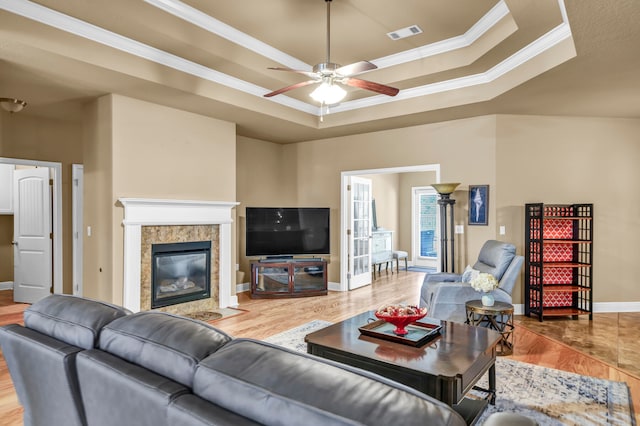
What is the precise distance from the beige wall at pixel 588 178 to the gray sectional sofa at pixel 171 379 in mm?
4927

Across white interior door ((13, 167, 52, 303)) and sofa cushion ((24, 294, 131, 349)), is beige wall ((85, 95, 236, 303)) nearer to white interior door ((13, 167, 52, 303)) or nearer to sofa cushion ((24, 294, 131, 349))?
white interior door ((13, 167, 52, 303))

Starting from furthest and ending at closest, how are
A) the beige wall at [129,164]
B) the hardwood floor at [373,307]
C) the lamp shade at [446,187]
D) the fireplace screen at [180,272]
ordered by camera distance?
the lamp shade at [446,187]
the fireplace screen at [180,272]
the beige wall at [129,164]
the hardwood floor at [373,307]

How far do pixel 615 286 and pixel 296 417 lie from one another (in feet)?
19.9

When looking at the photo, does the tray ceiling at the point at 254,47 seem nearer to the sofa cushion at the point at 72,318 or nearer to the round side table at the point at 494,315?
the round side table at the point at 494,315

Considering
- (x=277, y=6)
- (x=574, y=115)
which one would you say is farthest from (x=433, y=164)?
(x=277, y=6)

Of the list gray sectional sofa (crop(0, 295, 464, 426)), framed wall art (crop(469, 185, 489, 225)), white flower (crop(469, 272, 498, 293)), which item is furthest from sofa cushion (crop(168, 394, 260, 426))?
framed wall art (crop(469, 185, 489, 225))

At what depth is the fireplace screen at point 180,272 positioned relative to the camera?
485 centimetres

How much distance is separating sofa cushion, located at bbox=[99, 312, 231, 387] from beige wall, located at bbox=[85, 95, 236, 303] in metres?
3.47

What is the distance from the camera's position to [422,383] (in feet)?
6.93

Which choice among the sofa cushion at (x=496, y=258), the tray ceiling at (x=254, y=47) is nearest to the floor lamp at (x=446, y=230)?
the sofa cushion at (x=496, y=258)

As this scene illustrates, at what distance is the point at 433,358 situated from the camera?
2283 millimetres

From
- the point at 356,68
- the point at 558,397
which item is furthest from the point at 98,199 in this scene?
the point at 558,397

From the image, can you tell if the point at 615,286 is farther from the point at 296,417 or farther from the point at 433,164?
the point at 296,417

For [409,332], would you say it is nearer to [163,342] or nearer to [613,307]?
[163,342]
